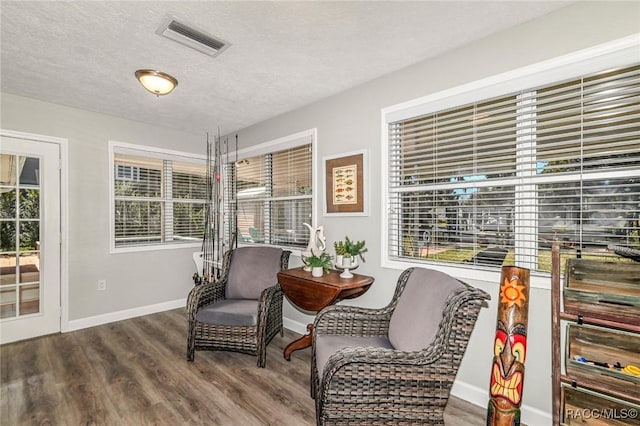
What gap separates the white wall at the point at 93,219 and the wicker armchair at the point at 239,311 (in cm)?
157

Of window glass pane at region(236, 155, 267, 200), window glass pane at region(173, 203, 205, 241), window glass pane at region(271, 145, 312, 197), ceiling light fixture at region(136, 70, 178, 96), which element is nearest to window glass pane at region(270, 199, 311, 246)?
window glass pane at region(271, 145, 312, 197)

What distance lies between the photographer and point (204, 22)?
75.7 inches

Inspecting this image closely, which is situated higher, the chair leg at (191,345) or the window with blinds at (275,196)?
the window with blinds at (275,196)

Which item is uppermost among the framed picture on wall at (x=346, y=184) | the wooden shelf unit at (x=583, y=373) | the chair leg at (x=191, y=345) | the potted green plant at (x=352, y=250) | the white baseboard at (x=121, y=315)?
the framed picture on wall at (x=346, y=184)

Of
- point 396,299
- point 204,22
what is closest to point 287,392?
point 396,299

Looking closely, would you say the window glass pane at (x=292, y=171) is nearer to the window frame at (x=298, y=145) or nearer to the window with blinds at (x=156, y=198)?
the window frame at (x=298, y=145)

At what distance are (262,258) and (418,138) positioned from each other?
190cm

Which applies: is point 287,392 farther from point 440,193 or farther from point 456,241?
point 440,193

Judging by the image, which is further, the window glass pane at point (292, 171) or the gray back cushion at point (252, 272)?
the window glass pane at point (292, 171)

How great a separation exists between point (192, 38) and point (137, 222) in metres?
2.79

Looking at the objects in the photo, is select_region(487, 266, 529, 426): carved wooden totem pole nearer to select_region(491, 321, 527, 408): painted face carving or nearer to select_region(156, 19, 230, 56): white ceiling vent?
select_region(491, 321, 527, 408): painted face carving

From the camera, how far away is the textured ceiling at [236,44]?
1.79m

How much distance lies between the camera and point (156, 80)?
2.43 metres

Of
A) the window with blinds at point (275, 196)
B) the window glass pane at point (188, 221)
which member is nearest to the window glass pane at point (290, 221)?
the window with blinds at point (275, 196)
